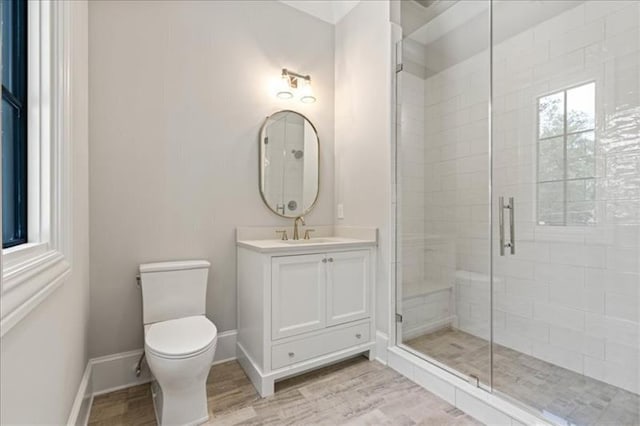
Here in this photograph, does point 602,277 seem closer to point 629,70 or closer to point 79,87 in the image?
point 629,70

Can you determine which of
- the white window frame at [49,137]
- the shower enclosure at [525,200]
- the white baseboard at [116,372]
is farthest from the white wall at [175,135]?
the shower enclosure at [525,200]

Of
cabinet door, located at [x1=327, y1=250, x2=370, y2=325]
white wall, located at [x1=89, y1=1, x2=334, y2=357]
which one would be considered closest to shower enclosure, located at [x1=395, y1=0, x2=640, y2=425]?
cabinet door, located at [x1=327, y1=250, x2=370, y2=325]

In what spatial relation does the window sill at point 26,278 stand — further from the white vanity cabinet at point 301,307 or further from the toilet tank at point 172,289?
the white vanity cabinet at point 301,307

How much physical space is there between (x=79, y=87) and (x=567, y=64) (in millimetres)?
3030

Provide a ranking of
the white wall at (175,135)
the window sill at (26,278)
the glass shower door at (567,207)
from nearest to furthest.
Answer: the window sill at (26,278), the glass shower door at (567,207), the white wall at (175,135)

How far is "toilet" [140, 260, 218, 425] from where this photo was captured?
1448 mm

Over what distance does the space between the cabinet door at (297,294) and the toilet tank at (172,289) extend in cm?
51

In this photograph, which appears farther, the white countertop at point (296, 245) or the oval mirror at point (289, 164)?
the oval mirror at point (289, 164)

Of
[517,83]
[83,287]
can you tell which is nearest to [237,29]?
[83,287]

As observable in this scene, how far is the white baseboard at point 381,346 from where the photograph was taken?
2197 mm

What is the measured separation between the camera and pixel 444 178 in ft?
8.55

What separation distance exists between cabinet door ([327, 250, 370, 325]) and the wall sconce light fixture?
4.50ft

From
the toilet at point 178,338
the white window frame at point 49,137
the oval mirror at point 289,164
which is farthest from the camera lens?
the oval mirror at point 289,164

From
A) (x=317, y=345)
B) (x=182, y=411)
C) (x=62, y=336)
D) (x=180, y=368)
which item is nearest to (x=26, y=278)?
(x=62, y=336)
